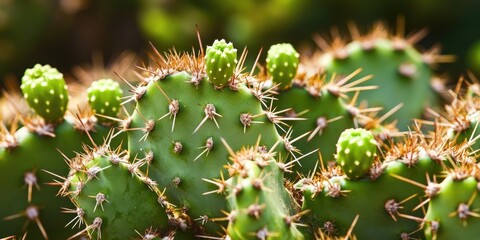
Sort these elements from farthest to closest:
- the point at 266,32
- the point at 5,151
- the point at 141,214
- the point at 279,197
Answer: the point at 266,32 < the point at 5,151 < the point at 141,214 < the point at 279,197

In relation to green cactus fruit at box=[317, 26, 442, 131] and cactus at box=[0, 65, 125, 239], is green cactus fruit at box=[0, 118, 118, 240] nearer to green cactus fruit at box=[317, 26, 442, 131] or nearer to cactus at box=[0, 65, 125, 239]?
cactus at box=[0, 65, 125, 239]

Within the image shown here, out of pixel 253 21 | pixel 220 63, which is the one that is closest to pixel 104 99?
pixel 220 63

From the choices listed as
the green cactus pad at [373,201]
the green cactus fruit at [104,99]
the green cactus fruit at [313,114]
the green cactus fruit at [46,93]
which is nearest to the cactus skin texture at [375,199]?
the green cactus pad at [373,201]

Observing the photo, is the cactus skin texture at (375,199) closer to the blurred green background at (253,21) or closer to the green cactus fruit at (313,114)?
the green cactus fruit at (313,114)

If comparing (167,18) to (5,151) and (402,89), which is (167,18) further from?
(5,151)

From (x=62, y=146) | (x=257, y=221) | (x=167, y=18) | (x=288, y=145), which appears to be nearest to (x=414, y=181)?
(x=288, y=145)

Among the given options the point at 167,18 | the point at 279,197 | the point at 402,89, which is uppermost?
the point at 279,197
